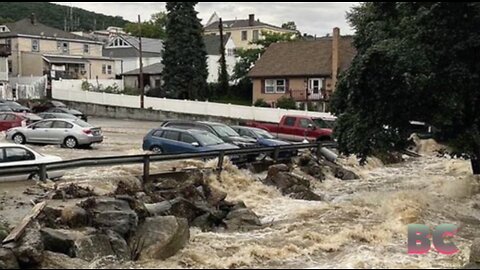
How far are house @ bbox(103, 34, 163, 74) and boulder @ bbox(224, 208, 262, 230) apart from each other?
60.3m

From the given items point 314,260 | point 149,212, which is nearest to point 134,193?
point 149,212

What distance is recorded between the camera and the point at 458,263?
41.9 feet

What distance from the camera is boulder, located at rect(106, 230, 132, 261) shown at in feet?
41.4

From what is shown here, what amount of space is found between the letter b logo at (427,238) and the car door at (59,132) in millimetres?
18735

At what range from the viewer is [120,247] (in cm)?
1279

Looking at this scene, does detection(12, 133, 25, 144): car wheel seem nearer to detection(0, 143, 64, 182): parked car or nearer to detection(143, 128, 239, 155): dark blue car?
detection(143, 128, 239, 155): dark blue car

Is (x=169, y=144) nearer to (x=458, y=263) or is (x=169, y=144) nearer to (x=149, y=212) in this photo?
(x=149, y=212)

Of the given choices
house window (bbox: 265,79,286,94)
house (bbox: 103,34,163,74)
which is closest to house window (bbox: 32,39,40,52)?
house (bbox: 103,34,163,74)

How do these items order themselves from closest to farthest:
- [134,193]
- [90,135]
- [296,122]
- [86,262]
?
[86,262] → [134,193] → [90,135] → [296,122]

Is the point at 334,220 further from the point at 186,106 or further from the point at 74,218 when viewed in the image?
the point at 186,106

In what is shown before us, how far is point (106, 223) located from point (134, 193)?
15.5ft

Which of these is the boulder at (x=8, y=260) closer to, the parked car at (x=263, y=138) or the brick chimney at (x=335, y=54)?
the parked car at (x=263, y=138)

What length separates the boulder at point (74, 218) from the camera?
44.5 ft

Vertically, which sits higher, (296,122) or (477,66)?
(477,66)
